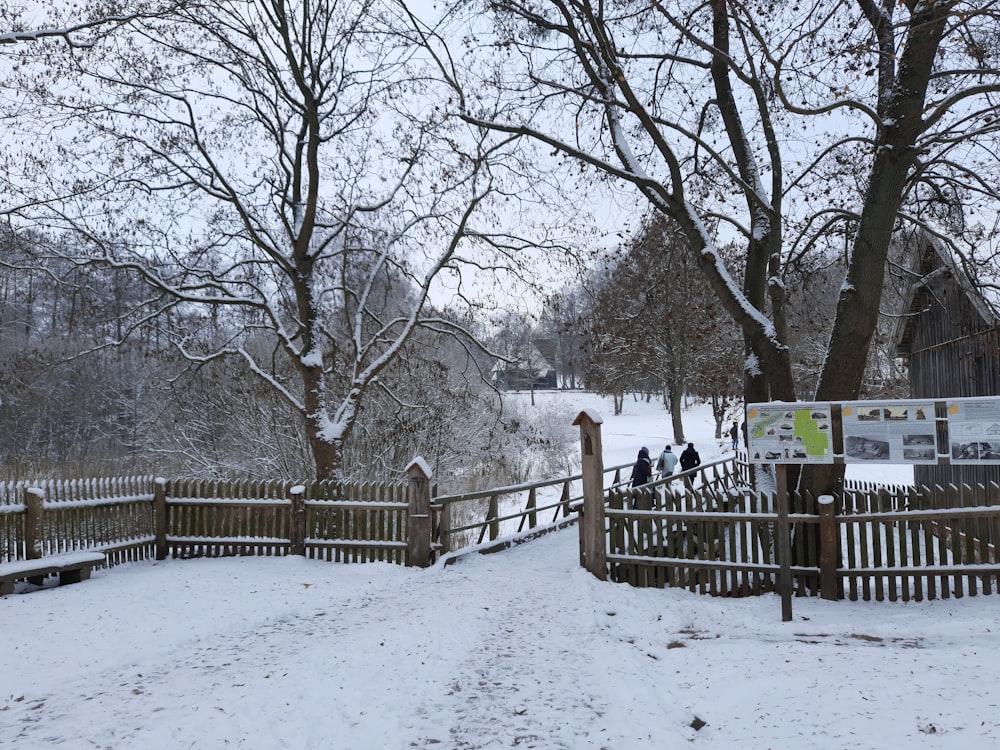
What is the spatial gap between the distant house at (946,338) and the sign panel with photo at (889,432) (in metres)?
3.82

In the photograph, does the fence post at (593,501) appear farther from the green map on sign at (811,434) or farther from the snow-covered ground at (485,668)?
the green map on sign at (811,434)

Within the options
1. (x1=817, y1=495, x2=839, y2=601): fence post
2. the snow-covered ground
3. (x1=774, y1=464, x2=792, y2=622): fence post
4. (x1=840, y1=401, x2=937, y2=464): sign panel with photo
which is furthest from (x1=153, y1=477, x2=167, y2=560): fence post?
(x1=840, y1=401, x2=937, y2=464): sign panel with photo

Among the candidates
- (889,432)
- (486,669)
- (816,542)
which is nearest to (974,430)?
(889,432)

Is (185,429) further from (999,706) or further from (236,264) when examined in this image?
(999,706)

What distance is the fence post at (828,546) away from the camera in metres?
7.41

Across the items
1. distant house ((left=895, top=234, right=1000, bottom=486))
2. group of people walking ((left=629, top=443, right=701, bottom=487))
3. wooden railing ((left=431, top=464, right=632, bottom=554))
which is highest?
distant house ((left=895, top=234, right=1000, bottom=486))

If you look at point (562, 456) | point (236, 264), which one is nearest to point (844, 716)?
point (236, 264)

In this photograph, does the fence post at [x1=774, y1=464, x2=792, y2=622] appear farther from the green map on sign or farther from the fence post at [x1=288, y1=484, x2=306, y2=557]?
the fence post at [x1=288, y1=484, x2=306, y2=557]

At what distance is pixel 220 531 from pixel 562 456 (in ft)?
85.0

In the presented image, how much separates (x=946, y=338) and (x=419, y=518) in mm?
10922

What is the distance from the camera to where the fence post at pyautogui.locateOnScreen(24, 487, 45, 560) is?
922 cm

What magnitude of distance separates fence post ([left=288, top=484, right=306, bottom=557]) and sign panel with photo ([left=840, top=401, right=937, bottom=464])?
311 inches

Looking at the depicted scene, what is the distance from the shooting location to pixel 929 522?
7355 millimetres

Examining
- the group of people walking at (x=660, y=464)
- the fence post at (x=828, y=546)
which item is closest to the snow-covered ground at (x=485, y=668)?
the fence post at (x=828, y=546)
